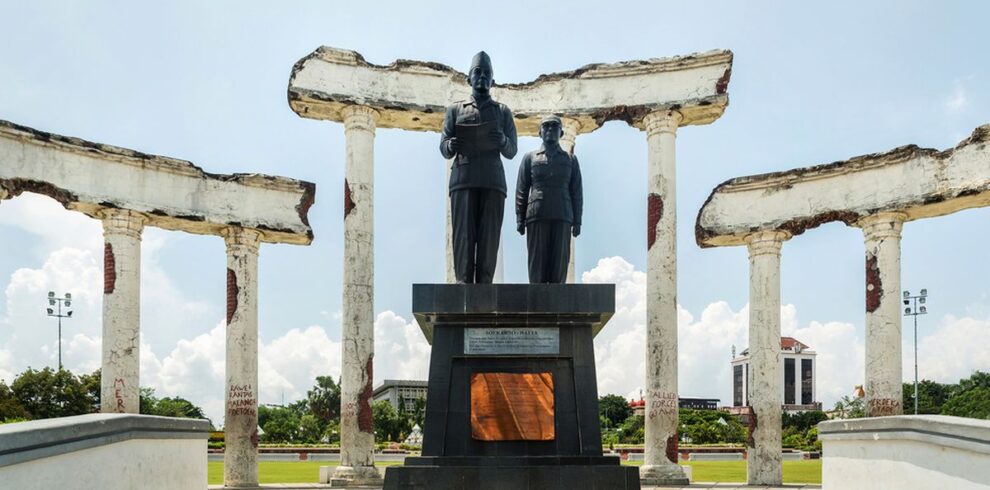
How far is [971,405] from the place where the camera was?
177 ft

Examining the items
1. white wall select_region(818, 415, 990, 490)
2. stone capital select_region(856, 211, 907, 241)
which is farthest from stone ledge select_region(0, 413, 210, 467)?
stone capital select_region(856, 211, 907, 241)

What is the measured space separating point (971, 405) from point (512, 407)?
172ft

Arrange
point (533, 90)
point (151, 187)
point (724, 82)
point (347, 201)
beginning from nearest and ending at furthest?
point (151, 187)
point (347, 201)
point (724, 82)
point (533, 90)

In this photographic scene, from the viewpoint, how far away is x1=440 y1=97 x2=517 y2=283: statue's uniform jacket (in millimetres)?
11688

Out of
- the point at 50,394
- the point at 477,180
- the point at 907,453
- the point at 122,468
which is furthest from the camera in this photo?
the point at 50,394

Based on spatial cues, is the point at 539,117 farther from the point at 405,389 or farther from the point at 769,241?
the point at 405,389

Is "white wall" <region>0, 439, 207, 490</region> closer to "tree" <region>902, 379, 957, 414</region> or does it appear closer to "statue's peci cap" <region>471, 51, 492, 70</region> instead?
"statue's peci cap" <region>471, 51, 492, 70</region>

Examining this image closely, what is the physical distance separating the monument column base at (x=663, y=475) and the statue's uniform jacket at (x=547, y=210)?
10.3 meters

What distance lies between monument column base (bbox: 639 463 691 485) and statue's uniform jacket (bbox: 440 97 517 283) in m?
10.7

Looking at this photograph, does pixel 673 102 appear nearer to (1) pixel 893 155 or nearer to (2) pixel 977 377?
(1) pixel 893 155

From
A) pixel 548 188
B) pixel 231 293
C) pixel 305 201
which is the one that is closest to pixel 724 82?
pixel 305 201

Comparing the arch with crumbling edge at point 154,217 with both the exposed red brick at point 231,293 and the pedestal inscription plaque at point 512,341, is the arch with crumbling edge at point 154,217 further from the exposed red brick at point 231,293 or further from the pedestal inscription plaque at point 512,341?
the pedestal inscription plaque at point 512,341

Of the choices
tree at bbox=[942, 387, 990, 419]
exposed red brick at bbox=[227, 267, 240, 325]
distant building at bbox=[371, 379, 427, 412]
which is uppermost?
exposed red brick at bbox=[227, 267, 240, 325]

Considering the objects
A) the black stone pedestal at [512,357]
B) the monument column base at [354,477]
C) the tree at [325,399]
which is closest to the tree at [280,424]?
the tree at [325,399]
